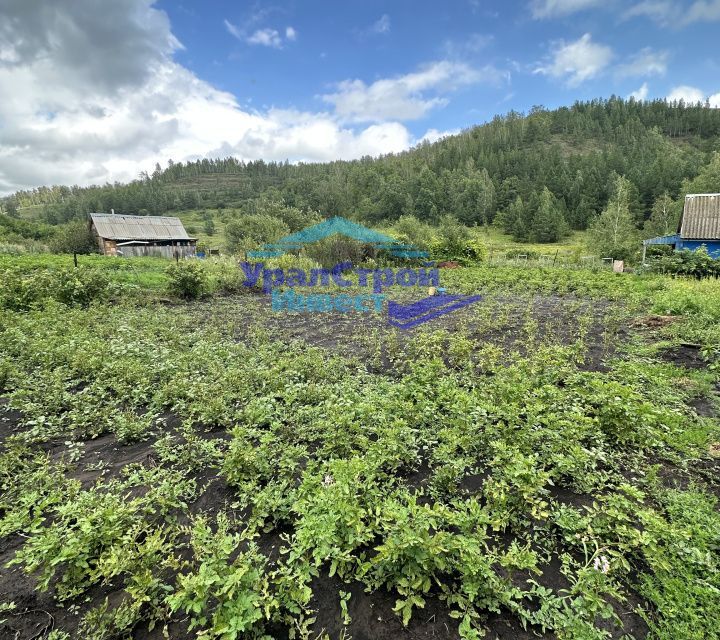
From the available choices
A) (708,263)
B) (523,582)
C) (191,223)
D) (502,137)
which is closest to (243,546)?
(523,582)

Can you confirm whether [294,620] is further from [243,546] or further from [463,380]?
[463,380]

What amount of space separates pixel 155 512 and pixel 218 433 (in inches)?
51.4

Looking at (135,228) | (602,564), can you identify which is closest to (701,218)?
(602,564)

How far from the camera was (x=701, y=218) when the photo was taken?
18297mm

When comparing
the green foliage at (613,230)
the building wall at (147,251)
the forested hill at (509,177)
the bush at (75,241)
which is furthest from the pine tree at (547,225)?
the bush at (75,241)

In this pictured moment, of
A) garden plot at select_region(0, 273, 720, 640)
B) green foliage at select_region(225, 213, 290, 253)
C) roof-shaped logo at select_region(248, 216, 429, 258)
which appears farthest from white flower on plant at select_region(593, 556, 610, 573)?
green foliage at select_region(225, 213, 290, 253)

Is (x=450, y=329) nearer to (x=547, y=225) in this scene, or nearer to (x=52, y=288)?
(x=52, y=288)

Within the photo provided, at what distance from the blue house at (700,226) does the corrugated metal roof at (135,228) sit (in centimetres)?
3887

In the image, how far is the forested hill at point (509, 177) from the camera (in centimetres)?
5150

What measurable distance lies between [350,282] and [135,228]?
1091 inches

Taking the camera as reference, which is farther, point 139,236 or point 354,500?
point 139,236

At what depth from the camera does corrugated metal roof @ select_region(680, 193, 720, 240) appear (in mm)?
17734

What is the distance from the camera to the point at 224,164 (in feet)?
392

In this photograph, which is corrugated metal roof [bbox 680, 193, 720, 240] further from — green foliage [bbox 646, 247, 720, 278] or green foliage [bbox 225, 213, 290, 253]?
green foliage [bbox 225, 213, 290, 253]
